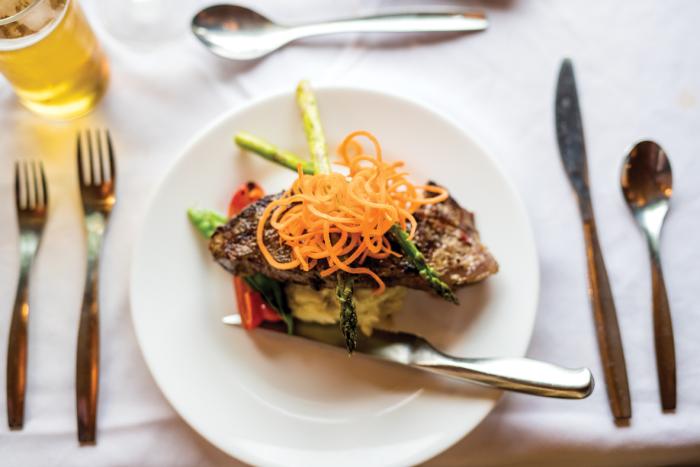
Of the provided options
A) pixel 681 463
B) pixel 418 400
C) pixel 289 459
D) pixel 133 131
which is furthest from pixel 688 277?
pixel 133 131

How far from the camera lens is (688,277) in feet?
10.8

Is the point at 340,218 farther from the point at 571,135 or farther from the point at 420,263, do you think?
the point at 571,135

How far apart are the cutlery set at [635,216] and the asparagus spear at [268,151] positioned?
1441mm

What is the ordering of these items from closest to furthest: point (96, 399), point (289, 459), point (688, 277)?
point (289, 459), point (96, 399), point (688, 277)

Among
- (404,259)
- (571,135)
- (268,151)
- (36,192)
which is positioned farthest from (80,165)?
(571,135)

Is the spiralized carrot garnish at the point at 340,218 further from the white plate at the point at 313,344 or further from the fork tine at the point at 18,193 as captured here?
the fork tine at the point at 18,193

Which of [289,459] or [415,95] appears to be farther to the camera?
[415,95]

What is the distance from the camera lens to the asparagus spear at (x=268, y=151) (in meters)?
3.12

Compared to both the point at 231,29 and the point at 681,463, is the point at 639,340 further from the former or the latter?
the point at 231,29

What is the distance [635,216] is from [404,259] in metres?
1.37

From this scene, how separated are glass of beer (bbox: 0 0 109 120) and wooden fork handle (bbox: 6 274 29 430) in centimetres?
89

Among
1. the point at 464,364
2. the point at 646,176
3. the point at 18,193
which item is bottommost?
the point at 464,364

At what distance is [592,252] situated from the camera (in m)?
3.26

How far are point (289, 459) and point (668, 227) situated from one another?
7.49ft
